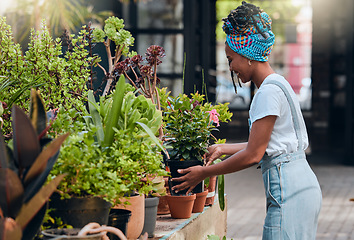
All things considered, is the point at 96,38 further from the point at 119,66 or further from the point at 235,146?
the point at 235,146

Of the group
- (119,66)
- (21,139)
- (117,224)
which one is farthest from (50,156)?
(119,66)

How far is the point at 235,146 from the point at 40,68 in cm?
91

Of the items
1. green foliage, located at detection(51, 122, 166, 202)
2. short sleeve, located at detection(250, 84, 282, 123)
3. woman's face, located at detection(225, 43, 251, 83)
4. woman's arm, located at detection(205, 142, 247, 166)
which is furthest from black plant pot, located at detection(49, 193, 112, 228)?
woman's arm, located at detection(205, 142, 247, 166)

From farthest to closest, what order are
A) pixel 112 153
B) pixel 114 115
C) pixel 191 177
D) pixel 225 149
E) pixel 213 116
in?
pixel 213 116 < pixel 225 149 < pixel 191 177 < pixel 114 115 < pixel 112 153

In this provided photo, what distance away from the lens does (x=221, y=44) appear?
19641 mm

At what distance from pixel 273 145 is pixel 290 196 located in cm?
21

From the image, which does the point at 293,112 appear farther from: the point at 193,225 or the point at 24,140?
the point at 24,140

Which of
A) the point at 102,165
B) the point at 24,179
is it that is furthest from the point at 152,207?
the point at 24,179

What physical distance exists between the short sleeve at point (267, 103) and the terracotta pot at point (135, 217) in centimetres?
53

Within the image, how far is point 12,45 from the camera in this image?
230 centimetres

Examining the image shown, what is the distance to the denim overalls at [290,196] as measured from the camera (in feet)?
6.88

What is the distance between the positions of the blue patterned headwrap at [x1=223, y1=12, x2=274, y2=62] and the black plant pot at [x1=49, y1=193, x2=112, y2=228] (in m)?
0.81

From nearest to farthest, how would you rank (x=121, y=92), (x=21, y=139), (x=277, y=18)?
(x=21, y=139) < (x=121, y=92) < (x=277, y=18)

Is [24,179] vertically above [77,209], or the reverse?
[24,179]
